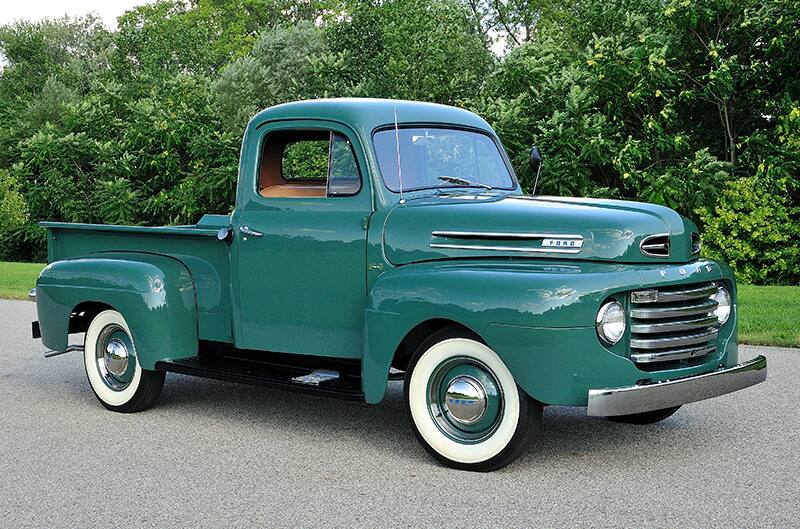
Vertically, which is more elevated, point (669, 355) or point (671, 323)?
point (671, 323)

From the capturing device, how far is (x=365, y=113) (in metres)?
6.17

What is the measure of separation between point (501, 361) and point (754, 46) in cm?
1434

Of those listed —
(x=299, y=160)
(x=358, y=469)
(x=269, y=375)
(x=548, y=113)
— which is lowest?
(x=358, y=469)

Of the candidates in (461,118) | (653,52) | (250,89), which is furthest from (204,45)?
(461,118)

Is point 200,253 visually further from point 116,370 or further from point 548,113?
point 548,113

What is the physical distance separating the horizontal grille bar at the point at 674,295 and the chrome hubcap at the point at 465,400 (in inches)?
37.5

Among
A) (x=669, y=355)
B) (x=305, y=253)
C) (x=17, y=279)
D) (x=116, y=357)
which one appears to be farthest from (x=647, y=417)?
(x=17, y=279)

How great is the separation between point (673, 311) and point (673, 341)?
162mm

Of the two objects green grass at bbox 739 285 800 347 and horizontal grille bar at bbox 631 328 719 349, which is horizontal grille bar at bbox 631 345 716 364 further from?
green grass at bbox 739 285 800 347

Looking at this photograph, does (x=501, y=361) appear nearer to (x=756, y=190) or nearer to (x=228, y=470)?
(x=228, y=470)

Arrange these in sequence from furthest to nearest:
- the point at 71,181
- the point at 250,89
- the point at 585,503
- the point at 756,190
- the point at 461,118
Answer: the point at 250,89 → the point at 71,181 → the point at 756,190 → the point at 461,118 → the point at 585,503

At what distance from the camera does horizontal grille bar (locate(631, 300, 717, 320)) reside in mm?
5121

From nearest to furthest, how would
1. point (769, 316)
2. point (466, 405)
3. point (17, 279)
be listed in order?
point (466, 405) < point (769, 316) < point (17, 279)

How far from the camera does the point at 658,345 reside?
5.19 metres
